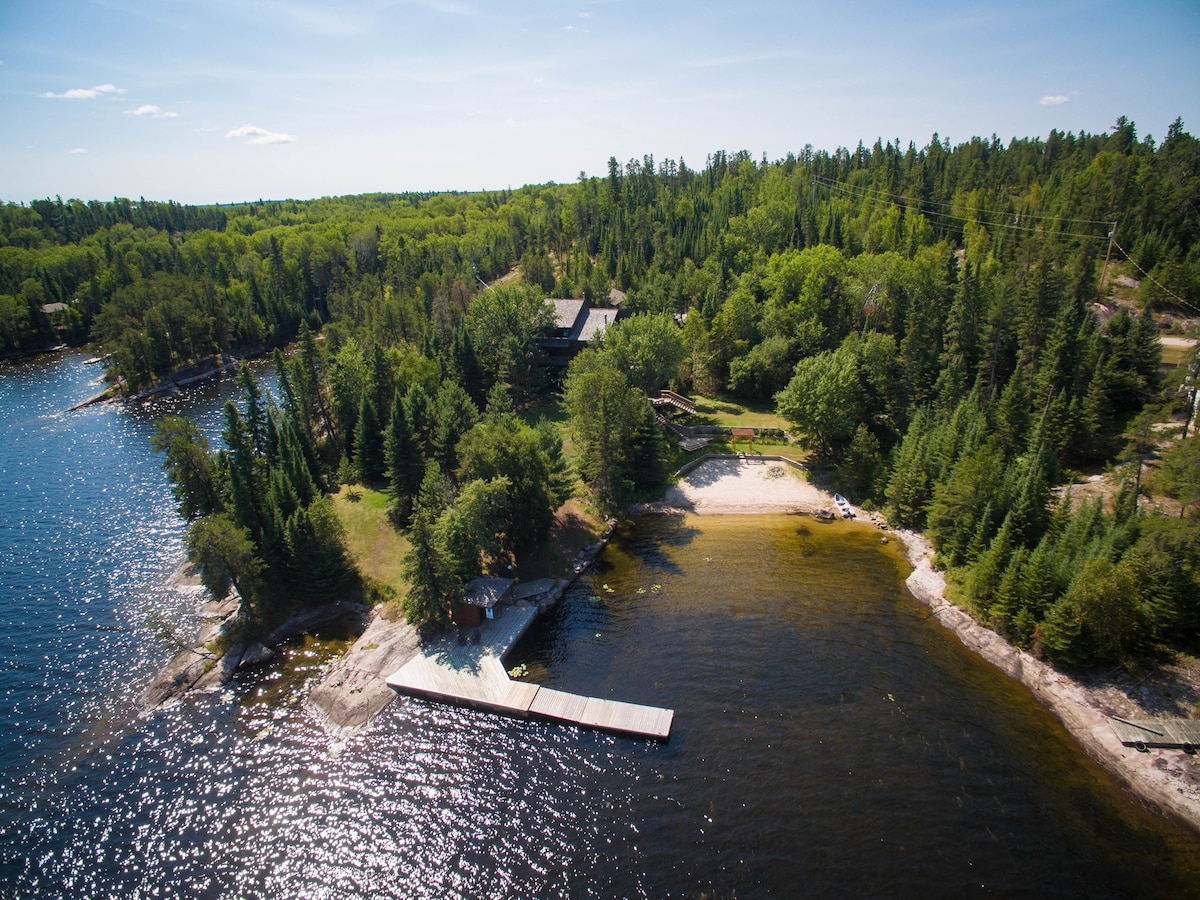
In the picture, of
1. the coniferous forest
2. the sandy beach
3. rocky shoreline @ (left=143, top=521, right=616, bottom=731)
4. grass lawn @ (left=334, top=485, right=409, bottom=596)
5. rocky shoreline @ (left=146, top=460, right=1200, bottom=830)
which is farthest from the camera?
grass lawn @ (left=334, top=485, right=409, bottom=596)

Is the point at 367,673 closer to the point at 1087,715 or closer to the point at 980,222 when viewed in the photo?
the point at 1087,715

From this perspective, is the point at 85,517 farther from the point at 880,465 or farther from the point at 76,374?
the point at 880,465

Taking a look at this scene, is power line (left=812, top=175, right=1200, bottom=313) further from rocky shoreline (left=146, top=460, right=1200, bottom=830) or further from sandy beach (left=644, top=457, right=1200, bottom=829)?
rocky shoreline (left=146, top=460, right=1200, bottom=830)

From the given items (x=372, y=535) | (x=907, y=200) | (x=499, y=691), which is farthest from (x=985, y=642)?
(x=907, y=200)

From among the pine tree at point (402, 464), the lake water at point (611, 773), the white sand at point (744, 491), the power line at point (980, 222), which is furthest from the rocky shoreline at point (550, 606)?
the power line at point (980, 222)

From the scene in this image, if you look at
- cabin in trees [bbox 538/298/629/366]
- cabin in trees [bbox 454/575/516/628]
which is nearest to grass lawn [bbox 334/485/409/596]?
cabin in trees [bbox 454/575/516/628]

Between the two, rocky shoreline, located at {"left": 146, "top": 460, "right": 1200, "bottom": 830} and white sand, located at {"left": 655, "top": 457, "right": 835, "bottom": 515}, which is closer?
rocky shoreline, located at {"left": 146, "top": 460, "right": 1200, "bottom": 830}

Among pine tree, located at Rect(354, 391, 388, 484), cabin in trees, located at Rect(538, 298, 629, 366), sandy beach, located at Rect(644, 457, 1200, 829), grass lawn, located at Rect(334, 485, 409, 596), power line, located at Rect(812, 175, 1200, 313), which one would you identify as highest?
power line, located at Rect(812, 175, 1200, 313)

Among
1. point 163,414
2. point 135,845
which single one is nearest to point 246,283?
point 163,414
